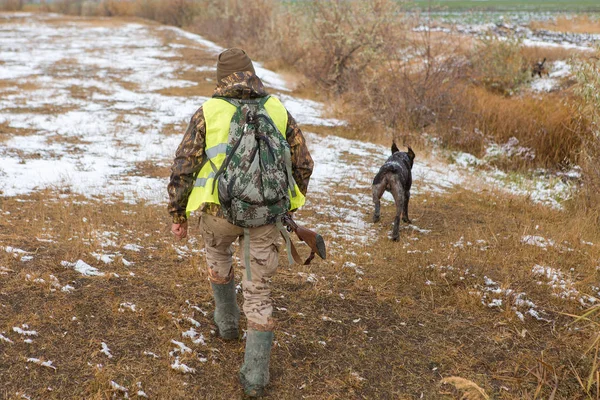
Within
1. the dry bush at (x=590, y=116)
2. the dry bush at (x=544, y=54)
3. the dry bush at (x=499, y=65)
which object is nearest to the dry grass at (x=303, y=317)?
the dry bush at (x=590, y=116)

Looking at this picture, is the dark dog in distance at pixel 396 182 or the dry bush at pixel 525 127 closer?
the dark dog in distance at pixel 396 182

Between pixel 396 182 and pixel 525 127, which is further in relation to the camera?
pixel 525 127

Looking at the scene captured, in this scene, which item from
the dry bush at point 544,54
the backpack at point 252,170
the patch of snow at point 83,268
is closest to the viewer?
the backpack at point 252,170

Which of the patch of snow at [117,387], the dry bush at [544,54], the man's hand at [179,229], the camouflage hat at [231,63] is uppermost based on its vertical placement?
the dry bush at [544,54]

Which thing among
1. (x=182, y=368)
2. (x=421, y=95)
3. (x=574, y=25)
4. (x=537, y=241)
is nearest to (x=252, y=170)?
(x=182, y=368)

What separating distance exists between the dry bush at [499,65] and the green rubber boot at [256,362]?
1584 cm

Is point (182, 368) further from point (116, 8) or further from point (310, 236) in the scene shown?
point (116, 8)

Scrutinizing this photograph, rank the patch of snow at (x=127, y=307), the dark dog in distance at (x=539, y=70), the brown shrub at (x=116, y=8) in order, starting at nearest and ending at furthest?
the patch of snow at (x=127, y=307), the dark dog in distance at (x=539, y=70), the brown shrub at (x=116, y=8)

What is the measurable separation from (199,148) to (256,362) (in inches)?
53.8

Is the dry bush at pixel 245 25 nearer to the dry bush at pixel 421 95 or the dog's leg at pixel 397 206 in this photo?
the dry bush at pixel 421 95

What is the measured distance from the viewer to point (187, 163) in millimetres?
3146

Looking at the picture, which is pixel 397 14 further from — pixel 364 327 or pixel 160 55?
pixel 364 327

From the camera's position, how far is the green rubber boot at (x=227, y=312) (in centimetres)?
373

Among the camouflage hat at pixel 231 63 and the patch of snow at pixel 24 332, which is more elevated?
the camouflage hat at pixel 231 63
